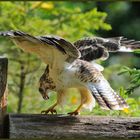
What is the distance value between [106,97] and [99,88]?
0.26 feet

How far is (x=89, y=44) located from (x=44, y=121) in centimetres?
91

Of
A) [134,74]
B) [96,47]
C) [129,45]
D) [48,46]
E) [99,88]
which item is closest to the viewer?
[48,46]

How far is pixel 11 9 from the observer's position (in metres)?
7.02

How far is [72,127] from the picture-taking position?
4.12 metres

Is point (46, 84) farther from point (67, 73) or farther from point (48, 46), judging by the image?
point (48, 46)

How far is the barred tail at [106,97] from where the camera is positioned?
4.33 meters

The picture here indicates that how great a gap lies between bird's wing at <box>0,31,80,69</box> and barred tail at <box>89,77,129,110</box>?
0.72 feet

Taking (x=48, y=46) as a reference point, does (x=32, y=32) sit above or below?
above

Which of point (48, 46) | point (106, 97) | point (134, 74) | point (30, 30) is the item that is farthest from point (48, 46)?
point (30, 30)

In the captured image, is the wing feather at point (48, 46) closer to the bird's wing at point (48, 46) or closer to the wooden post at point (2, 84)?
the bird's wing at point (48, 46)

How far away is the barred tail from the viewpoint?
4.33m

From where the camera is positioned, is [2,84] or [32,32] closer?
[2,84]

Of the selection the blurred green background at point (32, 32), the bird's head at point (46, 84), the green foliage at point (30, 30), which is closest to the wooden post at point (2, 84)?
the bird's head at point (46, 84)

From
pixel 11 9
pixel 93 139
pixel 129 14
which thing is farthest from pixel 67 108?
pixel 129 14
